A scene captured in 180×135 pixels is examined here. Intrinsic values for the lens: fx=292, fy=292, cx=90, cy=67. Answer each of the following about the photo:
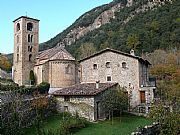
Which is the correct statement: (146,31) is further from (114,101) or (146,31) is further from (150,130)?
(150,130)

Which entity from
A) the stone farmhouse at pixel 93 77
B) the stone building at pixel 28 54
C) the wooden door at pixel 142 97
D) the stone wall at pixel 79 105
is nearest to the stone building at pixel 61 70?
the stone farmhouse at pixel 93 77

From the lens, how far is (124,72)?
111 ft

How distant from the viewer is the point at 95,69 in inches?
1394

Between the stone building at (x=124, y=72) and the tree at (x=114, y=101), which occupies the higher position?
the stone building at (x=124, y=72)

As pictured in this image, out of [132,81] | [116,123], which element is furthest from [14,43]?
[116,123]

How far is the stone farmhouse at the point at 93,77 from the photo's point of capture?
1144 inches

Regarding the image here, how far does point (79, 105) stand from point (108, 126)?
4510 millimetres

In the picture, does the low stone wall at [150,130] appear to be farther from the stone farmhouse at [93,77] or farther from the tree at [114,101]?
the stone farmhouse at [93,77]

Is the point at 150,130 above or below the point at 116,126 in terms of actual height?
above

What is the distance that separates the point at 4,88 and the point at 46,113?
10155 millimetres

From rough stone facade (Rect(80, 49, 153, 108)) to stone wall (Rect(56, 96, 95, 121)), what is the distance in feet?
21.3

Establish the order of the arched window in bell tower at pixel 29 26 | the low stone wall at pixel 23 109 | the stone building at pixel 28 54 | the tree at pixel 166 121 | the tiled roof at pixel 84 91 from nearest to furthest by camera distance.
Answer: the tree at pixel 166 121, the low stone wall at pixel 23 109, the tiled roof at pixel 84 91, the stone building at pixel 28 54, the arched window in bell tower at pixel 29 26

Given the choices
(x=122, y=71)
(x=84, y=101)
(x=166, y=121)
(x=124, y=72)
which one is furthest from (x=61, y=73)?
(x=166, y=121)

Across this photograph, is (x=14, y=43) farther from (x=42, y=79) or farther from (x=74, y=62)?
(x=74, y=62)
